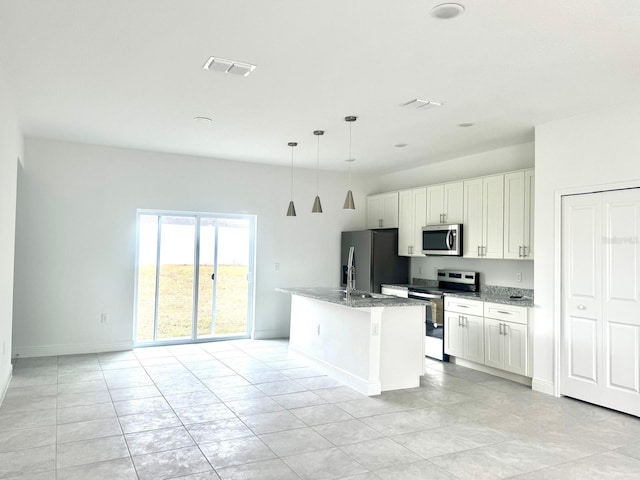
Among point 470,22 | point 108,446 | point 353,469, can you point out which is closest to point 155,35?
point 470,22

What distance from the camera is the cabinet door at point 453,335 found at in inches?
223

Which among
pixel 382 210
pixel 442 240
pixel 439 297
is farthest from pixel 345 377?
pixel 382 210

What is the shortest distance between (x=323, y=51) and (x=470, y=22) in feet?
3.12

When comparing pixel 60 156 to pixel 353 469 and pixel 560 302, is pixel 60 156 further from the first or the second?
pixel 560 302

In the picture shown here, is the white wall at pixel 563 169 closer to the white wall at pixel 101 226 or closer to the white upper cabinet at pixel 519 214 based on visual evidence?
the white upper cabinet at pixel 519 214

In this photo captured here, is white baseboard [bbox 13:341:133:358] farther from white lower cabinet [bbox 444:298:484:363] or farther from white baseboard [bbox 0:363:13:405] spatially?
white lower cabinet [bbox 444:298:484:363]

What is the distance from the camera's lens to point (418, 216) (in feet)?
22.2

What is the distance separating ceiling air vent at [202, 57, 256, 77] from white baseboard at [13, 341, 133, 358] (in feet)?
14.0

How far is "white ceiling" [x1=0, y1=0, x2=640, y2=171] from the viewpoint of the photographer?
2.67 m

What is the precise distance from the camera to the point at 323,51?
3158 millimetres

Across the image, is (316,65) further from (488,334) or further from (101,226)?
(101,226)

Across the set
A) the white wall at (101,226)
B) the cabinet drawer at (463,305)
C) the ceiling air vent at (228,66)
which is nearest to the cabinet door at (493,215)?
the cabinet drawer at (463,305)

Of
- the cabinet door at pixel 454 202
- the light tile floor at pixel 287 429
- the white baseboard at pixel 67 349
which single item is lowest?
the light tile floor at pixel 287 429

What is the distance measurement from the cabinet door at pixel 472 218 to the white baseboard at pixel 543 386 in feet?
5.41
